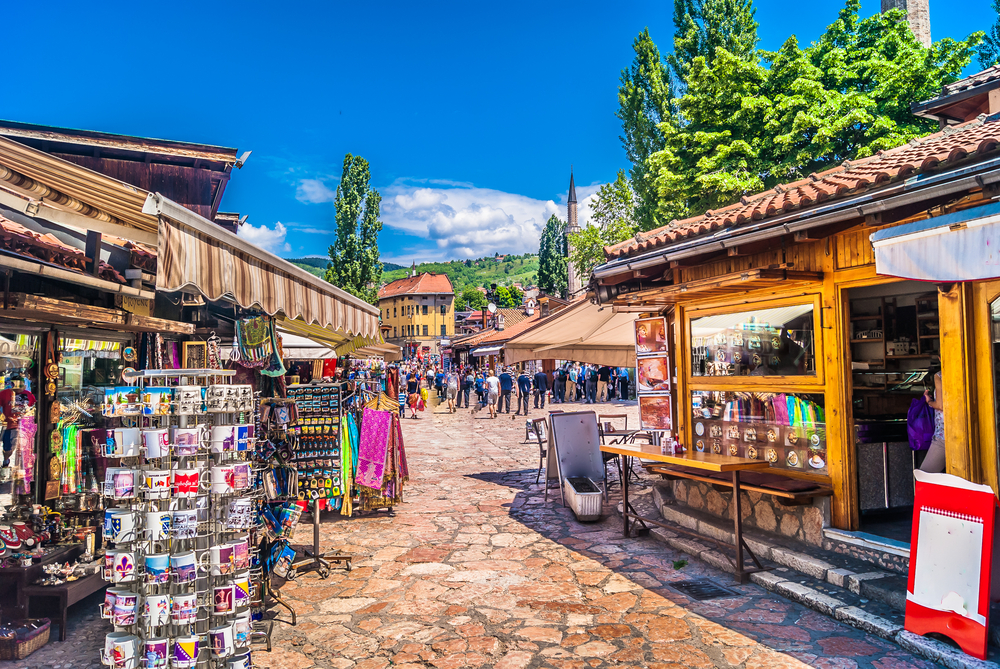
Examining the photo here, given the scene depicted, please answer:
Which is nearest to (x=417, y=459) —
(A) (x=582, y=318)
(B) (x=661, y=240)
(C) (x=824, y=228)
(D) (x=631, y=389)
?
(A) (x=582, y=318)

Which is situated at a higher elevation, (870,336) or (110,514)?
(870,336)

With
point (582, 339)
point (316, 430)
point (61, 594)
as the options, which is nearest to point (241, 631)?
point (61, 594)

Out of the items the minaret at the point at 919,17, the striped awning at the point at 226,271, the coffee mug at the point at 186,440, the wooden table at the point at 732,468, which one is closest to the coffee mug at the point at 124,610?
the coffee mug at the point at 186,440

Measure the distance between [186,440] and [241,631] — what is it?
114 cm

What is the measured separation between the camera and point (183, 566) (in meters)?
3.32

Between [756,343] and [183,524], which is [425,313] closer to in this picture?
[756,343]

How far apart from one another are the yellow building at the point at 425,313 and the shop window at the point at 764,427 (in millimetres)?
Answer: 75862

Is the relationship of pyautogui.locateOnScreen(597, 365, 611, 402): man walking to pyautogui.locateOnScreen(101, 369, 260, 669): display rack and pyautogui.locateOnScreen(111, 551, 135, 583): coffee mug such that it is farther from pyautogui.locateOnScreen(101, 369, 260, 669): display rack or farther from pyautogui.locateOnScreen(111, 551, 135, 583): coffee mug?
pyautogui.locateOnScreen(111, 551, 135, 583): coffee mug

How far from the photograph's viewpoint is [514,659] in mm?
3885

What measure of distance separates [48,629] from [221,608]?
186 centimetres

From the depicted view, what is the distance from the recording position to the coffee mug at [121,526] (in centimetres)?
333

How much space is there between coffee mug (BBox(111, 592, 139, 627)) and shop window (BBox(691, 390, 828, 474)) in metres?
5.47

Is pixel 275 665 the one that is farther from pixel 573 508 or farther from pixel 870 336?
pixel 870 336

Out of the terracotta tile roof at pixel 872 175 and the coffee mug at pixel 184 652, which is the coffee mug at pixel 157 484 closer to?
the coffee mug at pixel 184 652
